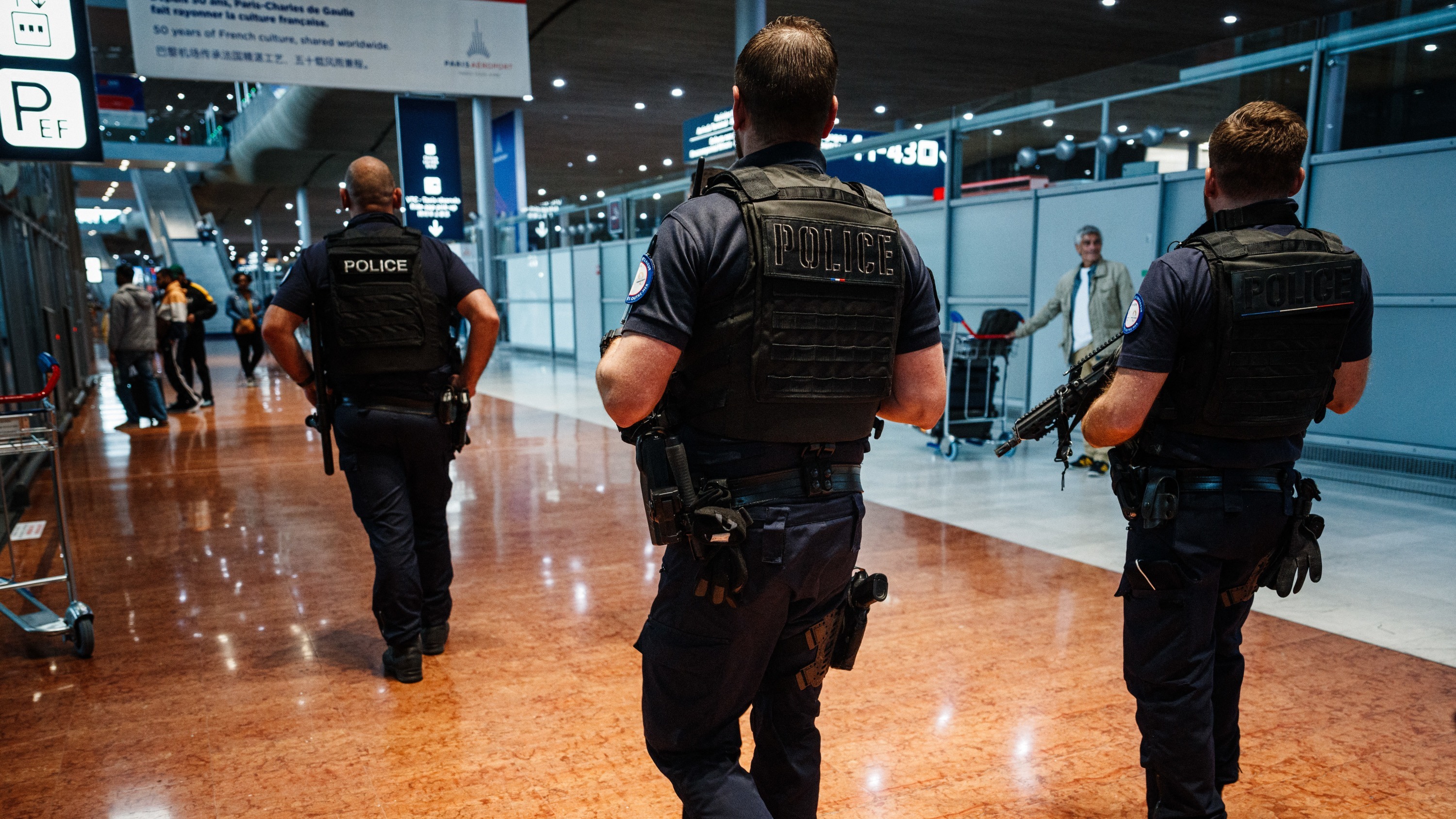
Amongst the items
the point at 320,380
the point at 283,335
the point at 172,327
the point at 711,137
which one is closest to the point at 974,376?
the point at 320,380

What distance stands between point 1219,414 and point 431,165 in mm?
13455

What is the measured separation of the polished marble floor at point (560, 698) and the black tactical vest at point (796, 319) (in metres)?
1.28

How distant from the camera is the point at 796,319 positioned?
1.58m

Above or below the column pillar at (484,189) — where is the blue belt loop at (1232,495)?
below

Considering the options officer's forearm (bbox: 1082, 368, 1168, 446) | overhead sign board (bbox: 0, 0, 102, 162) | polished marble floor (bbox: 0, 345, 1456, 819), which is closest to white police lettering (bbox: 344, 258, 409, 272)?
polished marble floor (bbox: 0, 345, 1456, 819)

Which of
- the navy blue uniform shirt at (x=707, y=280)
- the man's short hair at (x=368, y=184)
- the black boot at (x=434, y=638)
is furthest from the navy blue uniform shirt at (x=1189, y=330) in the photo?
the black boot at (x=434, y=638)

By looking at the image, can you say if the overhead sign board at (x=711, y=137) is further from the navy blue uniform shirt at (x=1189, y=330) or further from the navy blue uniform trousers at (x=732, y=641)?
the navy blue uniform trousers at (x=732, y=641)

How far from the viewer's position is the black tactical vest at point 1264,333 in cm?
191

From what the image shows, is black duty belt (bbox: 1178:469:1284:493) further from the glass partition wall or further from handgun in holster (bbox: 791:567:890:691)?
the glass partition wall

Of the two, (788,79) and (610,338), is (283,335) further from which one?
(788,79)

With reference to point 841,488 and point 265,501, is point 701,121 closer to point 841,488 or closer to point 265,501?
point 265,501

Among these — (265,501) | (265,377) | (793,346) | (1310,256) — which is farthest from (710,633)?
(265,377)

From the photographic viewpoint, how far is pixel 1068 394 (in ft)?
7.18

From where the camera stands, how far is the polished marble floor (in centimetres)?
246
